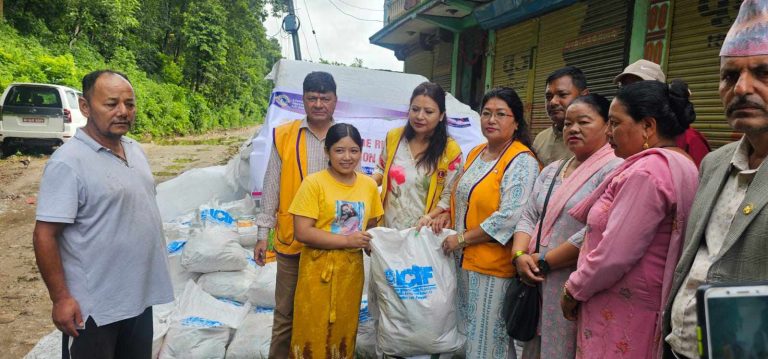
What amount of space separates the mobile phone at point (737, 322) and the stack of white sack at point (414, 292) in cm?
163

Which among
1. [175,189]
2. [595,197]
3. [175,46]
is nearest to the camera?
[595,197]

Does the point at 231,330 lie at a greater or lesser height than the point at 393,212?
lesser

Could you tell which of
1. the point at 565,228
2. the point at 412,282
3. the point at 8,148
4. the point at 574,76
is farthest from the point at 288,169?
the point at 8,148

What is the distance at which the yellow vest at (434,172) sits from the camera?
2.63m

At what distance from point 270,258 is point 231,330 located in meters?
0.73

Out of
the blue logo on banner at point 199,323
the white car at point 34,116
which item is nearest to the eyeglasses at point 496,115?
the blue logo on banner at point 199,323

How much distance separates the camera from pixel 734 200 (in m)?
1.20

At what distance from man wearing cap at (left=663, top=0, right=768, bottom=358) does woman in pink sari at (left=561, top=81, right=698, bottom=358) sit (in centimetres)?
15

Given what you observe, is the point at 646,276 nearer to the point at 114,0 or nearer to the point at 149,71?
the point at 114,0

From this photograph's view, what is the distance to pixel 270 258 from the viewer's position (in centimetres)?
373

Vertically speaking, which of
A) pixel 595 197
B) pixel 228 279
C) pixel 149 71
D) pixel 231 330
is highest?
pixel 149 71

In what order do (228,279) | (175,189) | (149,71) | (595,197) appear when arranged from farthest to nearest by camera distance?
(149,71)
(175,189)
(228,279)
(595,197)

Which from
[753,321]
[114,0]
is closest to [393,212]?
[753,321]

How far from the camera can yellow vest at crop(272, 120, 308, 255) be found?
8.55 feet
